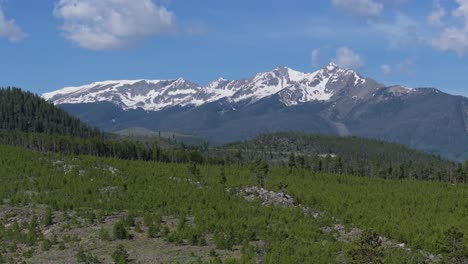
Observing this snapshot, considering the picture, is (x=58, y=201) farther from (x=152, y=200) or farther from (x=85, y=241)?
(x=85, y=241)

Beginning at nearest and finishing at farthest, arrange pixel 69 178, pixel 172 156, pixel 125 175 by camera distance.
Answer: pixel 69 178, pixel 125 175, pixel 172 156

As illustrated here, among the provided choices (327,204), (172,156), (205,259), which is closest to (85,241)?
(205,259)

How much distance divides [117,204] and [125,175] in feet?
89.4

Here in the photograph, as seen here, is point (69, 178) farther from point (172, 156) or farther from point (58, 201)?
point (172, 156)

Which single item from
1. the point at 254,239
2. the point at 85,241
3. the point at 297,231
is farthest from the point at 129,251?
the point at 297,231

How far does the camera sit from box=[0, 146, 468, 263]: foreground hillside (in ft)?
137

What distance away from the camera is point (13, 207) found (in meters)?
59.2

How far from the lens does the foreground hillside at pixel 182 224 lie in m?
41.8

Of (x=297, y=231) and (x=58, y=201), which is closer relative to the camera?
(x=297, y=231)

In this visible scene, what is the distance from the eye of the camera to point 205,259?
40.5m

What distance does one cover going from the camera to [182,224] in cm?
5056

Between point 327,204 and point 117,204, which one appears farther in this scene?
point 327,204

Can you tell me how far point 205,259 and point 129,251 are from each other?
6614mm

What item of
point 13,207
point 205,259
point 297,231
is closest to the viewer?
point 205,259
